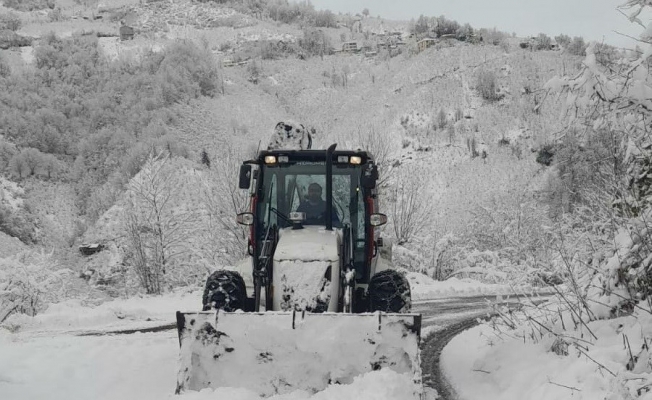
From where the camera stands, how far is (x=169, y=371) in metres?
6.87

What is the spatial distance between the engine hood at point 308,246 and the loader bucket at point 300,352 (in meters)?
0.91

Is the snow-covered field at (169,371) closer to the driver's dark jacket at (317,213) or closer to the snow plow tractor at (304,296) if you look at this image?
the snow plow tractor at (304,296)

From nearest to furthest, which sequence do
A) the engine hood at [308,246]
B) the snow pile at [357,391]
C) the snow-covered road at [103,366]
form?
1. the snow pile at [357,391]
2. the snow-covered road at [103,366]
3. the engine hood at [308,246]

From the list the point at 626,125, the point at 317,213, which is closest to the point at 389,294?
the point at 317,213

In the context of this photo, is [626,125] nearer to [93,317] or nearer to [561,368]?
[561,368]

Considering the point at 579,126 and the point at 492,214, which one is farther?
the point at 492,214

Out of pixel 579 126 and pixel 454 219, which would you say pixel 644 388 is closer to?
pixel 579 126

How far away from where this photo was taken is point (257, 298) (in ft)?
20.9

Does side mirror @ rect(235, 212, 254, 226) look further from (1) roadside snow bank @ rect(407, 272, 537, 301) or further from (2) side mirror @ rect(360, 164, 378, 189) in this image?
(1) roadside snow bank @ rect(407, 272, 537, 301)

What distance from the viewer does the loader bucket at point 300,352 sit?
5324 millimetres

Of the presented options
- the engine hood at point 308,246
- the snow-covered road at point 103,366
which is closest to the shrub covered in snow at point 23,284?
the snow-covered road at point 103,366

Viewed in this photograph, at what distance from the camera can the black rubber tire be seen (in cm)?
641

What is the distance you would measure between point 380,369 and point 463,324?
5.18 meters

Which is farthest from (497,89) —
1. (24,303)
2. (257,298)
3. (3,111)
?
(257,298)
